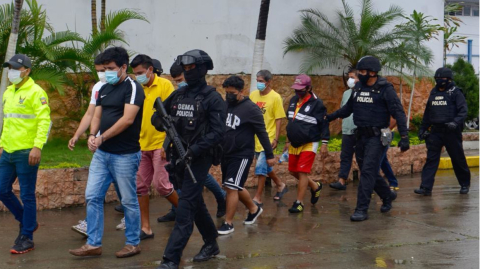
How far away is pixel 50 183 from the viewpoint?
8852mm

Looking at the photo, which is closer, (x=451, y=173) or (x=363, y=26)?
(x=451, y=173)

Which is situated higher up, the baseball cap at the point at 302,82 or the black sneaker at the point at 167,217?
the baseball cap at the point at 302,82

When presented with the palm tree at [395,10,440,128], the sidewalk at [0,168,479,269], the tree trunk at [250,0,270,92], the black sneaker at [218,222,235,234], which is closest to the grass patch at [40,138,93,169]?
the sidewalk at [0,168,479,269]

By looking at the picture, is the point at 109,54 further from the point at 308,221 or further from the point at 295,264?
the point at 308,221

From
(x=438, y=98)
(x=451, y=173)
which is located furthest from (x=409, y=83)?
(x=438, y=98)

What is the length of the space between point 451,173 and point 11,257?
882 centimetres

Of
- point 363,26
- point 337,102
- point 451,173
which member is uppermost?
point 363,26

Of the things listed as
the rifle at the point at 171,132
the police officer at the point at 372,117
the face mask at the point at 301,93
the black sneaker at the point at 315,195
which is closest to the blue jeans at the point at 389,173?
the black sneaker at the point at 315,195

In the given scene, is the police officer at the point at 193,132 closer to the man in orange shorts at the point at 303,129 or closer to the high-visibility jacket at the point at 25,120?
the high-visibility jacket at the point at 25,120

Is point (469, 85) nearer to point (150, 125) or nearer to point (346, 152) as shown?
point (346, 152)

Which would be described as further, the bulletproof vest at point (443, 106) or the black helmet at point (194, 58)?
the bulletproof vest at point (443, 106)

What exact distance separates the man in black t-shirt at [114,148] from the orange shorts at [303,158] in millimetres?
2954

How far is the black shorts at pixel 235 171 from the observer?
759 cm

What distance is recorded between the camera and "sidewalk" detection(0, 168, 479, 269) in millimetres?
6363
